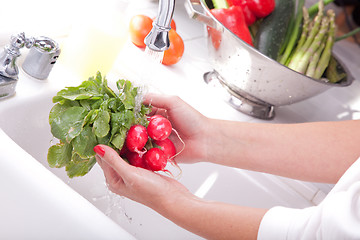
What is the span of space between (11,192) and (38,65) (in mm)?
337

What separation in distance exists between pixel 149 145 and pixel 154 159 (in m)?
0.05

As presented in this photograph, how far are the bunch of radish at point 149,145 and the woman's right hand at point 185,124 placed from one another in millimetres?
75

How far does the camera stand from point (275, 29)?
1363 mm

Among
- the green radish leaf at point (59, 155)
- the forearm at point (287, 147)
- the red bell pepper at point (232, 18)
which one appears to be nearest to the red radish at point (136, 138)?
the green radish leaf at point (59, 155)

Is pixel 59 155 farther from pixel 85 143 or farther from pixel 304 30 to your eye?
pixel 304 30

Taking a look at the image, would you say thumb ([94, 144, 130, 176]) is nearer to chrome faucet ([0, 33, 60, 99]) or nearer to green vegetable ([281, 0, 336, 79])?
chrome faucet ([0, 33, 60, 99])

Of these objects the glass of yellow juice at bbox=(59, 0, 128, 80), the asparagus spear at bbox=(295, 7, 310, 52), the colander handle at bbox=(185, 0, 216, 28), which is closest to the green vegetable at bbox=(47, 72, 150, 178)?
→ the glass of yellow juice at bbox=(59, 0, 128, 80)

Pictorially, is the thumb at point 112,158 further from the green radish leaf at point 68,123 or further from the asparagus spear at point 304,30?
the asparagus spear at point 304,30

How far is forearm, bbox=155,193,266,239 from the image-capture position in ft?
2.56

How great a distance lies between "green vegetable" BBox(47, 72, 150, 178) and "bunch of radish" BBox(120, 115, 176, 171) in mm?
21

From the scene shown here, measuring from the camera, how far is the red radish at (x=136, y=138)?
2.82ft

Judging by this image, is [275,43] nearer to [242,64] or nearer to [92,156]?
[242,64]

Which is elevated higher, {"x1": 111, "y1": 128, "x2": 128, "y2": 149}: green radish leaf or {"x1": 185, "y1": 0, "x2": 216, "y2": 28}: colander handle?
{"x1": 185, "y1": 0, "x2": 216, "y2": 28}: colander handle

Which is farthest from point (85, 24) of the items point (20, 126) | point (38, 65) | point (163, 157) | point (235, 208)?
point (235, 208)
